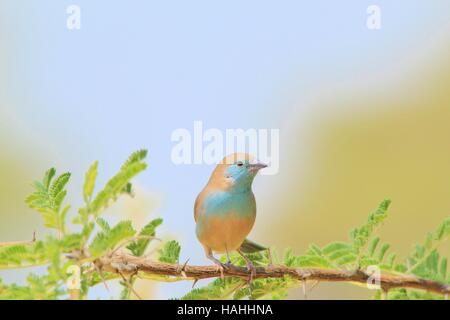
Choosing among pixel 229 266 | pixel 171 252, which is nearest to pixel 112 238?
pixel 171 252

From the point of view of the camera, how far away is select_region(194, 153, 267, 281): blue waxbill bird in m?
2.38

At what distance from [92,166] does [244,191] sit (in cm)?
117

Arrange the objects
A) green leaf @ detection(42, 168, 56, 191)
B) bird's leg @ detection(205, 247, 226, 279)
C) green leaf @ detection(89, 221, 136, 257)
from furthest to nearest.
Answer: bird's leg @ detection(205, 247, 226, 279) → green leaf @ detection(42, 168, 56, 191) → green leaf @ detection(89, 221, 136, 257)

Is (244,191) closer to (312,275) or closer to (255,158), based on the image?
(255,158)

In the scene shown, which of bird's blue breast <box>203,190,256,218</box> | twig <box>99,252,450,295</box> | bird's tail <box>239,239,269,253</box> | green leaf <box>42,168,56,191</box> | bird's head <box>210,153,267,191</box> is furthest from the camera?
bird's head <box>210,153,267,191</box>

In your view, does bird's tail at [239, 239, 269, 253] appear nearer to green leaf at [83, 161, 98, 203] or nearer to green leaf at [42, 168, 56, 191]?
green leaf at [42, 168, 56, 191]

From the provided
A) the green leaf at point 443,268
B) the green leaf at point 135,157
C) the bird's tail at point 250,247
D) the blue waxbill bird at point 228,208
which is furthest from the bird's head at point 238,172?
the green leaf at point 135,157

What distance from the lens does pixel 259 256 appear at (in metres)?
2.21

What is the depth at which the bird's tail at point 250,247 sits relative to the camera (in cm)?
236

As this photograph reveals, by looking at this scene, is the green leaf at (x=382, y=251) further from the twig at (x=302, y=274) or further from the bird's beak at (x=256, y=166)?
the bird's beak at (x=256, y=166)

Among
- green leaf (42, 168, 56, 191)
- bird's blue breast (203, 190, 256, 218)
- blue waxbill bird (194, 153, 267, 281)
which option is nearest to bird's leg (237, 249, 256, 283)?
blue waxbill bird (194, 153, 267, 281)

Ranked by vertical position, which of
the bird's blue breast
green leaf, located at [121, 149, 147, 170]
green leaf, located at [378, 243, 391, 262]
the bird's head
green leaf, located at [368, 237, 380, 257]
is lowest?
green leaf, located at [378, 243, 391, 262]
